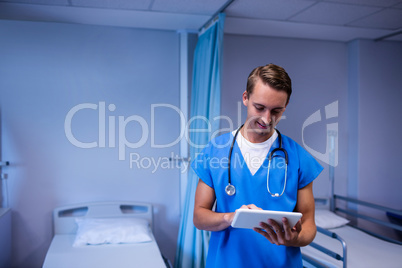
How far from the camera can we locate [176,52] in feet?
10.6

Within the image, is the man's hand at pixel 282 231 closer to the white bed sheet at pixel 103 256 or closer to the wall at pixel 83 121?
the white bed sheet at pixel 103 256

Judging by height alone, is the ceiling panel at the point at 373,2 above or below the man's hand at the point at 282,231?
above

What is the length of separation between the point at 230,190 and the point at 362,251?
5.43ft

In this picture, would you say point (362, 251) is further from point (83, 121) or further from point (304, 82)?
point (83, 121)

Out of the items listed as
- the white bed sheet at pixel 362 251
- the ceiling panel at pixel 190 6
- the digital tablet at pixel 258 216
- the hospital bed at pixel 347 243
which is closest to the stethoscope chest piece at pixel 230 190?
the digital tablet at pixel 258 216

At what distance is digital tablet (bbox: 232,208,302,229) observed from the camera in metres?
1.15

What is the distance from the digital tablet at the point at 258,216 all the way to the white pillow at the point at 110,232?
165cm

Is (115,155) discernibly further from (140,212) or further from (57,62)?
(57,62)

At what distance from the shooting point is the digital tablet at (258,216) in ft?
3.77

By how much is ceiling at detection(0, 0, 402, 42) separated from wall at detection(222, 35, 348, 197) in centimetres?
17

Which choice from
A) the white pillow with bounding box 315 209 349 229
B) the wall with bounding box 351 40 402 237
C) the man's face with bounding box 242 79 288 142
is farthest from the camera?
the white pillow with bounding box 315 209 349 229

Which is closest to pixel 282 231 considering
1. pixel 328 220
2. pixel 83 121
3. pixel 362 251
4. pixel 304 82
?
pixel 362 251

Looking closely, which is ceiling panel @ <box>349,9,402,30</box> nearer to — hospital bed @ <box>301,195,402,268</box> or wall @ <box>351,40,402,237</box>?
wall @ <box>351,40,402,237</box>

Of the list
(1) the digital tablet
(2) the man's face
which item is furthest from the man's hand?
(2) the man's face
